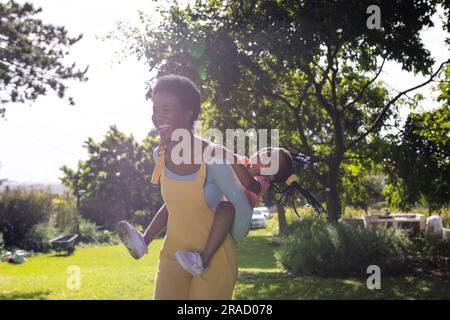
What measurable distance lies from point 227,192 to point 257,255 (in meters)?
19.6

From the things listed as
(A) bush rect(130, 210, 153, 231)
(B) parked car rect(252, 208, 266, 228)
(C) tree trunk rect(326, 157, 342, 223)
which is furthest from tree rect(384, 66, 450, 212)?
(A) bush rect(130, 210, 153, 231)

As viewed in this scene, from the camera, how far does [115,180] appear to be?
118ft

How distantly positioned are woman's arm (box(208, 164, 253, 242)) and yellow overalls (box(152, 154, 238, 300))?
63 millimetres

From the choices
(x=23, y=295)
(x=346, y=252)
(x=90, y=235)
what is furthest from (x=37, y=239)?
(x=346, y=252)

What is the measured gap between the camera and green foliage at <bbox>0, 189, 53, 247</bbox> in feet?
80.4

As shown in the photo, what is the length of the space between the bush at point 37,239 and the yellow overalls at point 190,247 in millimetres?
24098

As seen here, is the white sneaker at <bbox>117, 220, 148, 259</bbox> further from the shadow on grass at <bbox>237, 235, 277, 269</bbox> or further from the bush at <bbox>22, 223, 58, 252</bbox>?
the bush at <bbox>22, 223, 58, 252</bbox>

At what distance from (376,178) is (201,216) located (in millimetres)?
46143

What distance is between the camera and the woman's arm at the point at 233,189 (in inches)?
88.3

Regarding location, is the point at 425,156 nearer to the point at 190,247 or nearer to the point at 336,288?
the point at 336,288

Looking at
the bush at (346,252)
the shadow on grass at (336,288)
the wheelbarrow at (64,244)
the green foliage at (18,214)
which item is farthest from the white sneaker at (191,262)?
the green foliage at (18,214)

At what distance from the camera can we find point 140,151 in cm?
3984
